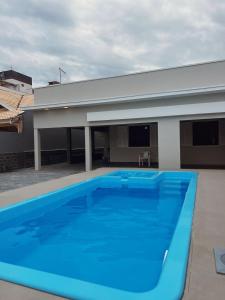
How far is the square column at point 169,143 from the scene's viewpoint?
1143 centimetres

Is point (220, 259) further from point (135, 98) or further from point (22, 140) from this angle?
point (22, 140)

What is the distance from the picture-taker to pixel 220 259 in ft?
10.0

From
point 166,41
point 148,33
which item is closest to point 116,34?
point 148,33

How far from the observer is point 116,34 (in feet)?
46.2

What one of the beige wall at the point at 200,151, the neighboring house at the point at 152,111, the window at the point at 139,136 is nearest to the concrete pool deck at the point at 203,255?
the neighboring house at the point at 152,111

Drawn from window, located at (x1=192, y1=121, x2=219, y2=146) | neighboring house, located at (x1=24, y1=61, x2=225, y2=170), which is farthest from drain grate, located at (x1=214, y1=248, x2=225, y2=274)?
window, located at (x1=192, y1=121, x2=219, y2=146)

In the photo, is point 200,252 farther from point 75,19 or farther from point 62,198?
point 75,19

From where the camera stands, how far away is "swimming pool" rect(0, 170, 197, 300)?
262 cm

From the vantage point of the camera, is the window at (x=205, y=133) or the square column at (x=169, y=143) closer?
the square column at (x=169, y=143)

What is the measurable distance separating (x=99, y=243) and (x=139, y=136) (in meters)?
11.3

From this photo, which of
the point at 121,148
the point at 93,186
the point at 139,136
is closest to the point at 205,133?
the point at 139,136

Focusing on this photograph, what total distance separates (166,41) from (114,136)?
246 inches

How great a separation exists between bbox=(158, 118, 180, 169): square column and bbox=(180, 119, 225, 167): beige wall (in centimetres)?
331

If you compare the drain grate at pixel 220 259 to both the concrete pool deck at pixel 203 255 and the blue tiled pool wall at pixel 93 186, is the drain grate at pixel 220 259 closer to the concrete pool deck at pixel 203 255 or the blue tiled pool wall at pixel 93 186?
the concrete pool deck at pixel 203 255
